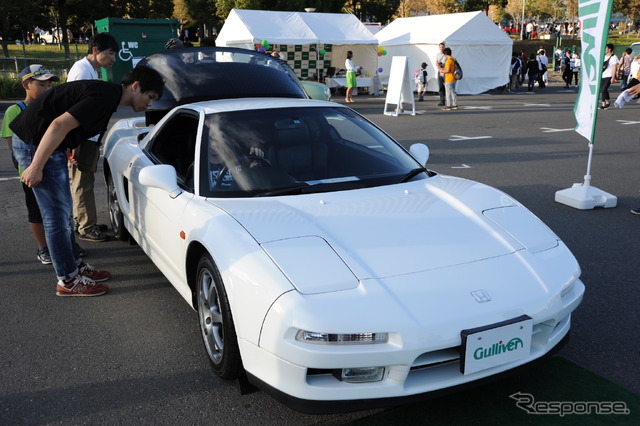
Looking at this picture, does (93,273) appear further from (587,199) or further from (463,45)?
(463,45)

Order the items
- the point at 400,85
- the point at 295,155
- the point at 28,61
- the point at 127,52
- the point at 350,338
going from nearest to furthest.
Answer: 1. the point at 350,338
2. the point at 295,155
3. the point at 400,85
4. the point at 127,52
5. the point at 28,61

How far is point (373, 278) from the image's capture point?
8.36 ft

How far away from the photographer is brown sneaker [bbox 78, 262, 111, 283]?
4.41 m

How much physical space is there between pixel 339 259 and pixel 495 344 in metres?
0.77

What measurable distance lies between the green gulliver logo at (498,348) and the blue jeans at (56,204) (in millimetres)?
2984

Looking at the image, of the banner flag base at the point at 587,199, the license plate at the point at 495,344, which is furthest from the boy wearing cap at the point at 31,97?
the banner flag base at the point at 587,199

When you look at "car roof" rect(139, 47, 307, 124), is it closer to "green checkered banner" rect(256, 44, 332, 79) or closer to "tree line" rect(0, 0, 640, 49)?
"green checkered banner" rect(256, 44, 332, 79)

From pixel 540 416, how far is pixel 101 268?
352cm

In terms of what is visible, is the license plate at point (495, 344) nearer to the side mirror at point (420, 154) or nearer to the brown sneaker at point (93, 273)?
the side mirror at point (420, 154)

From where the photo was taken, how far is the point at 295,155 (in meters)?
3.72

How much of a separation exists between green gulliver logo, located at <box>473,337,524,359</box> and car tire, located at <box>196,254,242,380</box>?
1.10m

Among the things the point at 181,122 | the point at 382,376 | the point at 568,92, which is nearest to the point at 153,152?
the point at 181,122

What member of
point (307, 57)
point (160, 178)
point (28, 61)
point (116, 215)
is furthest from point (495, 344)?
point (28, 61)

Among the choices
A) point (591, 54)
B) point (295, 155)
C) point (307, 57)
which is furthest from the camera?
point (307, 57)
